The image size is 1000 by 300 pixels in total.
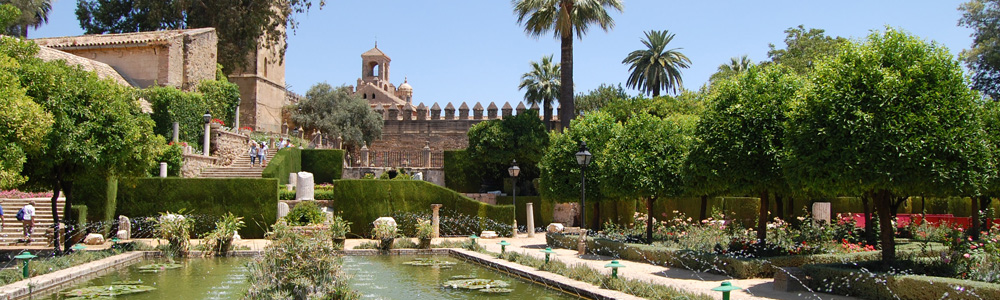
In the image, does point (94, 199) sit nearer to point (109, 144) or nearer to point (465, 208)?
point (109, 144)

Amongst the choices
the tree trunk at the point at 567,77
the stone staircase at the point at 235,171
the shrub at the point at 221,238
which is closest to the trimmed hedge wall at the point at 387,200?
the shrub at the point at 221,238

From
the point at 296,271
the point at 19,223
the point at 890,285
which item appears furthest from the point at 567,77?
the point at 296,271

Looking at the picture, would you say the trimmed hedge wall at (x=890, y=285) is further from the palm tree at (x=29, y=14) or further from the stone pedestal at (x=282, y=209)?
the palm tree at (x=29, y=14)

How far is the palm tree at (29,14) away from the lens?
1522 inches

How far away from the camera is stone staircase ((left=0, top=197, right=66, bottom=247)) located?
691 inches

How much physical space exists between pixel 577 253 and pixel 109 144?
987 cm

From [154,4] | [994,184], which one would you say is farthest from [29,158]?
[154,4]

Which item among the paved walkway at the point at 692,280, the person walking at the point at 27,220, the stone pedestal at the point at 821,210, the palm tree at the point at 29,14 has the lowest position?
the paved walkway at the point at 692,280

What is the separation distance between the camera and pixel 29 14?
39.9m

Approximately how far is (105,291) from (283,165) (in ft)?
61.3

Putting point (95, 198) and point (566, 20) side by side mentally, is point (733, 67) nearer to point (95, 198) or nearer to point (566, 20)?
point (566, 20)

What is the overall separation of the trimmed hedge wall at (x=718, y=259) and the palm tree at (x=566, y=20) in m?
12.6

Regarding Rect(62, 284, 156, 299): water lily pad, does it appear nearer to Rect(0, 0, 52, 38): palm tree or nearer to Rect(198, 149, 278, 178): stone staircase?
Rect(198, 149, 278, 178): stone staircase

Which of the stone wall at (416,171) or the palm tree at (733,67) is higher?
the palm tree at (733,67)
